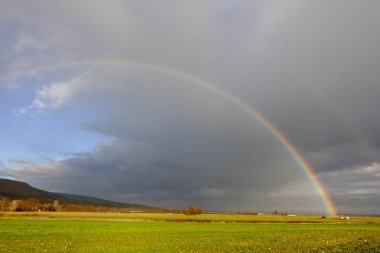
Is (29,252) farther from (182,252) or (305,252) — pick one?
(305,252)

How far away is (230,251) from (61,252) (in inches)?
543

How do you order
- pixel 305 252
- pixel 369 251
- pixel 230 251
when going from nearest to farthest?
pixel 369 251 → pixel 305 252 → pixel 230 251

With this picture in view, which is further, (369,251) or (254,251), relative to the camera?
(254,251)

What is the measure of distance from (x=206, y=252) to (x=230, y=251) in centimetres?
208

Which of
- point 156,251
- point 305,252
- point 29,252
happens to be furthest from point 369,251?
point 29,252

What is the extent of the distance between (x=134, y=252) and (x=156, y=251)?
221 centimetres

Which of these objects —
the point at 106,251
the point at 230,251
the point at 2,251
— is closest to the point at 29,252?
the point at 2,251

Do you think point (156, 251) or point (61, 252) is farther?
point (156, 251)

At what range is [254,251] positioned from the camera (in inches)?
1266

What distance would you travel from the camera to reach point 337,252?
28.8 metres

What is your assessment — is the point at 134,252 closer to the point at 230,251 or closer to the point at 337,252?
the point at 230,251

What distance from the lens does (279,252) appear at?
31391 millimetres

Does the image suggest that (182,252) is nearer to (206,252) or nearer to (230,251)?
(206,252)

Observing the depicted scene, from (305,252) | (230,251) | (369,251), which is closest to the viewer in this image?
(369,251)
